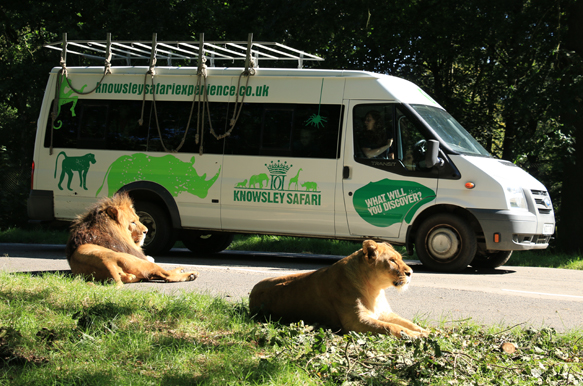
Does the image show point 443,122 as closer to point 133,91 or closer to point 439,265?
point 439,265

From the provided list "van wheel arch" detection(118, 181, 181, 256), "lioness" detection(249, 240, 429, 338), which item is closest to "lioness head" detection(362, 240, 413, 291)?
"lioness" detection(249, 240, 429, 338)

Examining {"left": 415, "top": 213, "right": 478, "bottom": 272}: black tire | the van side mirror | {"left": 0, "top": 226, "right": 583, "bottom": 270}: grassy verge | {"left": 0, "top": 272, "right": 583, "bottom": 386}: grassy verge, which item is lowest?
{"left": 0, "top": 226, "right": 583, "bottom": 270}: grassy verge


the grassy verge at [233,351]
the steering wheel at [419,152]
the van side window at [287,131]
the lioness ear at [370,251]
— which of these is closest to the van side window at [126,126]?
the van side window at [287,131]

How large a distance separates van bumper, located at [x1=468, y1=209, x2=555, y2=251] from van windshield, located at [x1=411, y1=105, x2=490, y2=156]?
39.1 inches

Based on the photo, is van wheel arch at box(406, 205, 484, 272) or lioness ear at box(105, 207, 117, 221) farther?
van wheel arch at box(406, 205, 484, 272)

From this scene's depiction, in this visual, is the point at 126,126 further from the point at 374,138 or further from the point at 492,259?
the point at 492,259

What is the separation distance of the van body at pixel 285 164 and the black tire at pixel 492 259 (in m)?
0.02

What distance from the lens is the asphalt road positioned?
5305 millimetres

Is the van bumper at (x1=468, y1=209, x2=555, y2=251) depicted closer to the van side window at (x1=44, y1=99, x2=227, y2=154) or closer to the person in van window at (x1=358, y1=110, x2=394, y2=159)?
the person in van window at (x1=358, y1=110, x2=394, y2=159)

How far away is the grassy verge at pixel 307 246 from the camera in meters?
11.1

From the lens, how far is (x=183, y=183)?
32.1ft

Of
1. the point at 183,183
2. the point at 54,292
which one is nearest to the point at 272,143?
the point at 183,183

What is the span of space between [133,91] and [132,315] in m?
6.50

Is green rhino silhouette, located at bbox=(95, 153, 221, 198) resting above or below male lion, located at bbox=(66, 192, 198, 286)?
above
